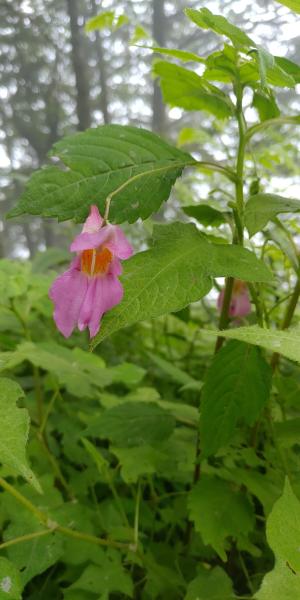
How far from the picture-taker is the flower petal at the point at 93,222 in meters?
0.64

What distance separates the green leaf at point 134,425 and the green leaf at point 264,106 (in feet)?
2.01

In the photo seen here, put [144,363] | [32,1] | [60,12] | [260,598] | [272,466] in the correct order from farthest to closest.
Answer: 1. [60,12]
2. [32,1]
3. [144,363]
4. [272,466]
5. [260,598]

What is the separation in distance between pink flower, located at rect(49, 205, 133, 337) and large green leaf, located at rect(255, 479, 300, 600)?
29 cm

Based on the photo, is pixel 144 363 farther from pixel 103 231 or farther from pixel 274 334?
pixel 274 334

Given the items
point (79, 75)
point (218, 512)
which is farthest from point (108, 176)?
point (79, 75)

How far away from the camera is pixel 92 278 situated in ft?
2.15

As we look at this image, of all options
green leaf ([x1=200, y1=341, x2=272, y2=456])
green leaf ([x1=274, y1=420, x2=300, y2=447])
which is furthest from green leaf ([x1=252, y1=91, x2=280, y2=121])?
green leaf ([x1=274, y1=420, x2=300, y2=447])

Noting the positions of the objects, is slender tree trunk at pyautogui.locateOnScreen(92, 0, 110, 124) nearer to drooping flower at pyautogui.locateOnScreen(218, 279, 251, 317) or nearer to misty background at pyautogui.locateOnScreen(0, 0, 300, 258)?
misty background at pyautogui.locateOnScreen(0, 0, 300, 258)

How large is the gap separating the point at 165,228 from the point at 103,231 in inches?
6.3

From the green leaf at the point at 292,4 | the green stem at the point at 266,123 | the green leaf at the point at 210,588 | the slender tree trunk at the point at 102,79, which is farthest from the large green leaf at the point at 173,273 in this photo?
the slender tree trunk at the point at 102,79

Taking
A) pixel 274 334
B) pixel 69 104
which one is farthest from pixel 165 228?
pixel 69 104

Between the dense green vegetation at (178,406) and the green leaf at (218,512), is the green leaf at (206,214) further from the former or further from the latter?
the green leaf at (218,512)

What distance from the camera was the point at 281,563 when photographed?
1.58 ft

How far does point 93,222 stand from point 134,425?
47 centimetres
